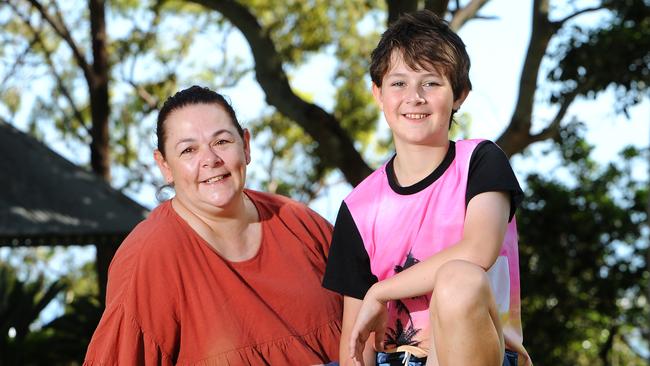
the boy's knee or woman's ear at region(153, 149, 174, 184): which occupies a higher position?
woman's ear at region(153, 149, 174, 184)

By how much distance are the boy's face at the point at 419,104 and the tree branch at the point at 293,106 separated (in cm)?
704

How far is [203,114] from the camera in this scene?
4074 millimetres

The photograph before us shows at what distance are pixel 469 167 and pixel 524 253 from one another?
12.0 meters

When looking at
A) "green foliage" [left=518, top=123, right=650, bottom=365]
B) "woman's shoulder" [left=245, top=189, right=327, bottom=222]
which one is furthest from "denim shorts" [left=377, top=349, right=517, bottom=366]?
"green foliage" [left=518, top=123, right=650, bottom=365]

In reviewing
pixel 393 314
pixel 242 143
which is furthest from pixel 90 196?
pixel 393 314

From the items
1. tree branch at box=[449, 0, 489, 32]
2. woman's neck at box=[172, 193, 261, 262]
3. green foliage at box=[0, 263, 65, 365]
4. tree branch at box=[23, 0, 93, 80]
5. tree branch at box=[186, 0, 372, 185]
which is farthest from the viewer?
tree branch at box=[23, 0, 93, 80]

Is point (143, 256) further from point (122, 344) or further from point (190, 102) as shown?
point (190, 102)

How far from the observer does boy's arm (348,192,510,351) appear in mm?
3166

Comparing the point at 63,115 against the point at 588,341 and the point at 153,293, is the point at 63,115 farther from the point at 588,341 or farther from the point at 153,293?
the point at 153,293

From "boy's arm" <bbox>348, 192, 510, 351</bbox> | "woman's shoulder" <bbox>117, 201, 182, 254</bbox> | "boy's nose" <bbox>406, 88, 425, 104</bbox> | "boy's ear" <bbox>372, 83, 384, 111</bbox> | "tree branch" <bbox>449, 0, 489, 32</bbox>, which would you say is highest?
"tree branch" <bbox>449, 0, 489, 32</bbox>

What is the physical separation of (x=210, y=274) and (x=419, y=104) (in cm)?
107

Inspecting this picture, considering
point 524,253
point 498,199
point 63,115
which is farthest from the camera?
point 63,115

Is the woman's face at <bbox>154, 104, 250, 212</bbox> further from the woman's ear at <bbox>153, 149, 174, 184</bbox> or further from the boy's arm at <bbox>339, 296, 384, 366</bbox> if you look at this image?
the boy's arm at <bbox>339, 296, 384, 366</bbox>

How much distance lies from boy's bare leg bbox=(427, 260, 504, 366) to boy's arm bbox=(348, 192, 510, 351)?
307mm
